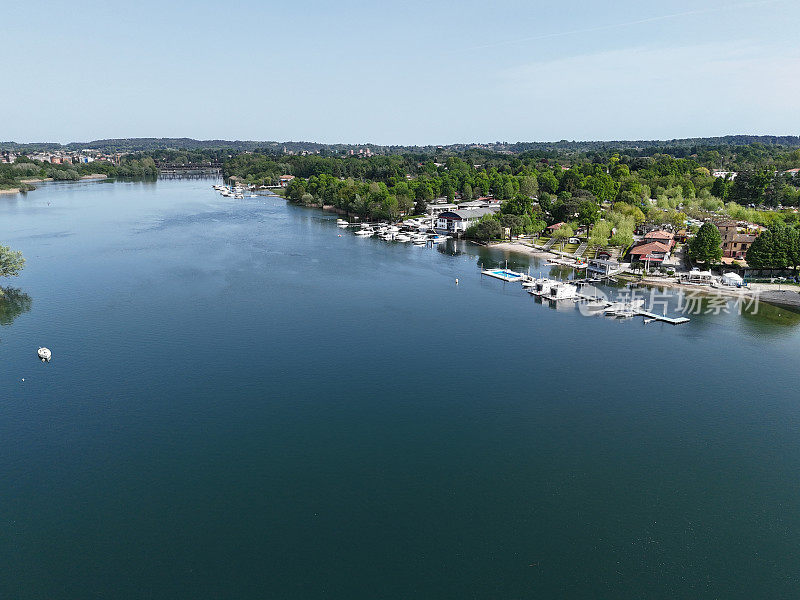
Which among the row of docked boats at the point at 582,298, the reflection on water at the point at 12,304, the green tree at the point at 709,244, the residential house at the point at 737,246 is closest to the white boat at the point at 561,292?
the row of docked boats at the point at 582,298

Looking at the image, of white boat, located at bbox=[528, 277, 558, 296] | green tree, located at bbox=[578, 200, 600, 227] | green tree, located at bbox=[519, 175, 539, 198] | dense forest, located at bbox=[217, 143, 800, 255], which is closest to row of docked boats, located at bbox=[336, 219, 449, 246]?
dense forest, located at bbox=[217, 143, 800, 255]

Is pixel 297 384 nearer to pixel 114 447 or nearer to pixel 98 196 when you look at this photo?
pixel 114 447

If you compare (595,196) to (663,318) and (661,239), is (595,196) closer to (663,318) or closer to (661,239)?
(661,239)

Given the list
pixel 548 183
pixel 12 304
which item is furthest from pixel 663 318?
pixel 548 183

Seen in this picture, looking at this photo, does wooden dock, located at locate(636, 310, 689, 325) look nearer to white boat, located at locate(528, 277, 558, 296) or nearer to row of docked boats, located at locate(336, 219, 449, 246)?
white boat, located at locate(528, 277, 558, 296)

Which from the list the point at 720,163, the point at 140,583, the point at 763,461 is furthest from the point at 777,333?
the point at 720,163

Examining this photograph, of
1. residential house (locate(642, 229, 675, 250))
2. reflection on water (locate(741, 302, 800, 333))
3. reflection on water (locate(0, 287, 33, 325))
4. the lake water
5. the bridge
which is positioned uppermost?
the bridge
